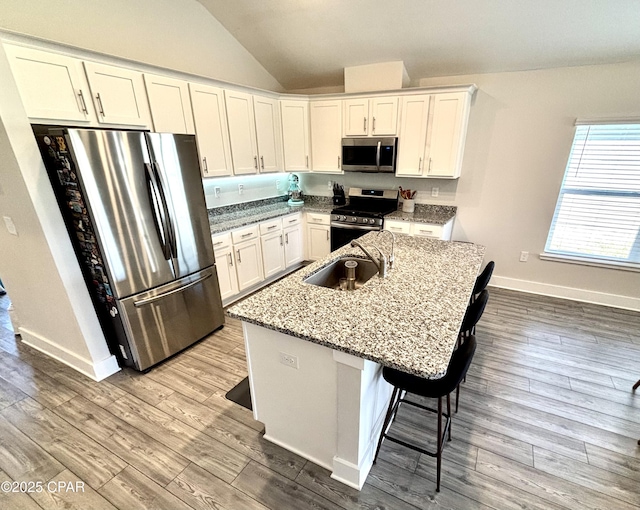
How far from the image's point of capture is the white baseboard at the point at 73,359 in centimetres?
235

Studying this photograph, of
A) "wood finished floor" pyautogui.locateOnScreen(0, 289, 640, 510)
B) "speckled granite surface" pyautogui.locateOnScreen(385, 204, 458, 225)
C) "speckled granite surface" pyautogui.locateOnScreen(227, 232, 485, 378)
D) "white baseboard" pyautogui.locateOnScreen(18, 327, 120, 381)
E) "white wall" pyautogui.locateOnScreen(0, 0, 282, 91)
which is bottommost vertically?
"wood finished floor" pyautogui.locateOnScreen(0, 289, 640, 510)

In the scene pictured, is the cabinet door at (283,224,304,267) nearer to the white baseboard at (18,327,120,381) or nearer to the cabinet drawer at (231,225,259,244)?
the cabinet drawer at (231,225,259,244)

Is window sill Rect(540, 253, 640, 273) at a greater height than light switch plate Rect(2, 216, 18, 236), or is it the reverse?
light switch plate Rect(2, 216, 18, 236)

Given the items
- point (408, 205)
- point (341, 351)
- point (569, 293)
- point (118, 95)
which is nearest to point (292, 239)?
point (408, 205)

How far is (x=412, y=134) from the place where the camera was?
11.6 feet

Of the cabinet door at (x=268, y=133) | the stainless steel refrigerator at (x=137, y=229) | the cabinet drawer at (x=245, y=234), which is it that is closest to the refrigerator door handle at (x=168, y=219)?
the stainless steel refrigerator at (x=137, y=229)

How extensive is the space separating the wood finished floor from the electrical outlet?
2.10 ft

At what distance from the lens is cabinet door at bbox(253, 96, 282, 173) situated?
3613mm

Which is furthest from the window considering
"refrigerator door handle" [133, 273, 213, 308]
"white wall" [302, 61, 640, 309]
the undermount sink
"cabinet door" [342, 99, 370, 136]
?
"refrigerator door handle" [133, 273, 213, 308]

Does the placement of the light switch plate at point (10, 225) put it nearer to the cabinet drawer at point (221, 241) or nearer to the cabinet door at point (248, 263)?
the cabinet drawer at point (221, 241)

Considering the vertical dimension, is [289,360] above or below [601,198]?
below

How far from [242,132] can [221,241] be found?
1.32 meters

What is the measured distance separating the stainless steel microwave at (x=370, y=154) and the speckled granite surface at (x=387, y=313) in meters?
2.02

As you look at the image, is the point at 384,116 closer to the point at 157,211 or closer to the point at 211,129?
the point at 211,129
